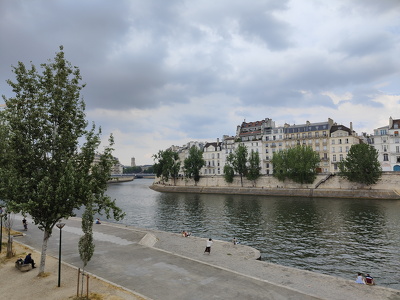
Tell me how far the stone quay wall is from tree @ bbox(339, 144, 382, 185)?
6.41 ft

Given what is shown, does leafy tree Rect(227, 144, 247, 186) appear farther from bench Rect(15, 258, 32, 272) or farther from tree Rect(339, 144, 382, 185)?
bench Rect(15, 258, 32, 272)

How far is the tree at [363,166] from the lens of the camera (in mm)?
80250

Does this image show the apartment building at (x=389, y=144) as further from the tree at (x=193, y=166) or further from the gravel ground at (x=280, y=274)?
the gravel ground at (x=280, y=274)

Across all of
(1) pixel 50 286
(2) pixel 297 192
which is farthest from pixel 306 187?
(1) pixel 50 286

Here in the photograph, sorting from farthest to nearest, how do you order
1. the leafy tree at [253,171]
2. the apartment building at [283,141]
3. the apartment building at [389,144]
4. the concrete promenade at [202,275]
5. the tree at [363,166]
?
1. the leafy tree at [253,171]
2. the apartment building at [283,141]
3. the apartment building at [389,144]
4. the tree at [363,166]
5. the concrete promenade at [202,275]

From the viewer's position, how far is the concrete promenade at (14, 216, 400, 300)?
16922mm

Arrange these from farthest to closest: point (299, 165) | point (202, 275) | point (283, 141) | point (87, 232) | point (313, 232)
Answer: point (283, 141)
point (299, 165)
point (313, 232)
point (202, 275)
point (87, 232)

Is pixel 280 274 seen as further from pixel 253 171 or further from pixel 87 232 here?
pixel 253 171

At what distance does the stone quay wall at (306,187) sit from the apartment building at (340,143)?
14.5m

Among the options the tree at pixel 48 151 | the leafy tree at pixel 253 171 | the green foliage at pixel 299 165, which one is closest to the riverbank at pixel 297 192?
the green foliage at pixel 299 165

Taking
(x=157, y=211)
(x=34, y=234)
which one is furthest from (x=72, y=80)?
(x=157, y=211)

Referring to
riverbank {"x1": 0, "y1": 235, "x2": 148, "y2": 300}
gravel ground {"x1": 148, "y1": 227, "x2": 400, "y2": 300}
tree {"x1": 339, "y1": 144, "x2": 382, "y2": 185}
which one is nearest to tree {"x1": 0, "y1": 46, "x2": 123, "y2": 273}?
riverbank {"x1": 0, "y1": 235, "x2": 148, "y2": 300}

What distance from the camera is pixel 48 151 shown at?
1958 cm

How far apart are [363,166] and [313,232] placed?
50728mm
